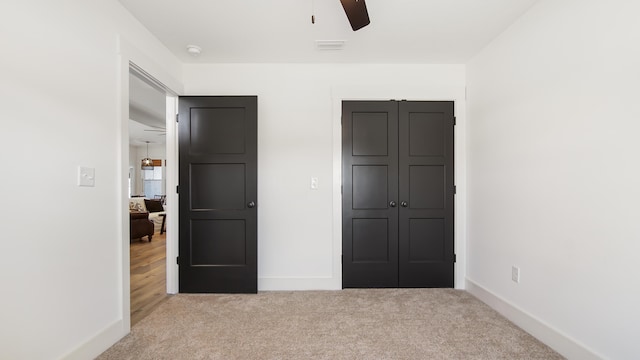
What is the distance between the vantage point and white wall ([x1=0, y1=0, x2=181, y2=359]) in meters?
1.47

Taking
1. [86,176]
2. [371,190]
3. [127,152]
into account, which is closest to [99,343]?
[86,176]

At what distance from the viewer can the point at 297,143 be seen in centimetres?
325

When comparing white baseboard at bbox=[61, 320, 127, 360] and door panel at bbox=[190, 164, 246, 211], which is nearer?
white baseboard at bbox=[61, 320, 127, 360]

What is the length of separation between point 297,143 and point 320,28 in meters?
1.16

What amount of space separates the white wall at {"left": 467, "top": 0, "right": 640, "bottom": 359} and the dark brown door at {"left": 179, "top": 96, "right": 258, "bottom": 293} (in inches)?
91.1

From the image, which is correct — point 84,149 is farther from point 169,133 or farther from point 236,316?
point 236,316

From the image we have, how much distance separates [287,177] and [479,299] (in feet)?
7.47

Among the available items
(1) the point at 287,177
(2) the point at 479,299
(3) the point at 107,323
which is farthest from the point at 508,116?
(3) the point at 107,323

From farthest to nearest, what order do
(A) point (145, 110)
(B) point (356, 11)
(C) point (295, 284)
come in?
(A) point (145, 110)
(C) point (295, 284)
(B) point (356, 11)

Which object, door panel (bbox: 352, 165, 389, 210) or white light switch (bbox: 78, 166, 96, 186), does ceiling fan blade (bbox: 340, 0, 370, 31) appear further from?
white light switch (bbox: 78, 166, 96, 186)

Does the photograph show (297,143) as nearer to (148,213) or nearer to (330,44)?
(330,44)

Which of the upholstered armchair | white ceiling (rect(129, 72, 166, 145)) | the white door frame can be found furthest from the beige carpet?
the upholstered armchair

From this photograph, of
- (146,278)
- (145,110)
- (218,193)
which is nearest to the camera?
(218,193)

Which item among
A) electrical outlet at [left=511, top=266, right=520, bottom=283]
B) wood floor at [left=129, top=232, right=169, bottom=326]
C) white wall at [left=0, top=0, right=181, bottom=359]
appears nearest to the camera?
white wall at [left=0, top=0, right=181, bottom=359]
